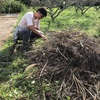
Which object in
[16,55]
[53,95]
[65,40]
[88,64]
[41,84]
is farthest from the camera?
[16,55]

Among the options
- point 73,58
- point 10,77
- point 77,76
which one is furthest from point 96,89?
point 10,77

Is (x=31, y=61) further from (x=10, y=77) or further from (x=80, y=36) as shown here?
(x=80, y=36)

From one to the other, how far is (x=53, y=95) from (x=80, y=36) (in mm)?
1655

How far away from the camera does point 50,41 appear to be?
5508 mm

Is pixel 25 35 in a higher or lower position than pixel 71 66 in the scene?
higher

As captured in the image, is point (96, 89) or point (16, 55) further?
point (16, 55)

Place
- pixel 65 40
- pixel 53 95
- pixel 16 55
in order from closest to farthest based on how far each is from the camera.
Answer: pixel 53 95 → pixel 65 40 → pixel 16 55

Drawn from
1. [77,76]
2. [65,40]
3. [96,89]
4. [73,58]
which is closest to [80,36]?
[65,40]

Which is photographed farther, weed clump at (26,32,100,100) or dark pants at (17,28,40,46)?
dark pants at (17,28,40,46)

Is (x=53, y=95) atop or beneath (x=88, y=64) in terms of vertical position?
beneath

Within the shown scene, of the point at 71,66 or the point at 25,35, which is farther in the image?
the point at 25,35

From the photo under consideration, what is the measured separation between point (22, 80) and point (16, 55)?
167 cm

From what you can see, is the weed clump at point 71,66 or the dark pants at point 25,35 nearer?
the weed clump at point 71,66

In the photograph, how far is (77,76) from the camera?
4.58 meters
